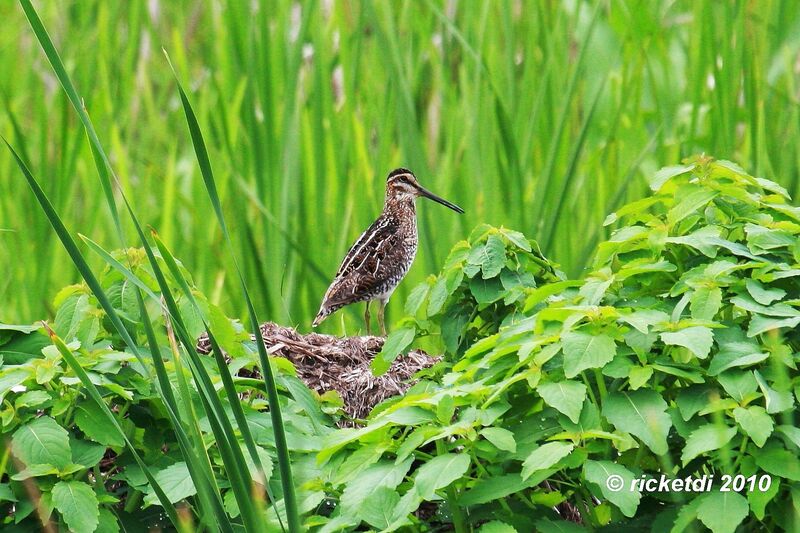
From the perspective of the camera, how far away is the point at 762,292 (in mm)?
2709

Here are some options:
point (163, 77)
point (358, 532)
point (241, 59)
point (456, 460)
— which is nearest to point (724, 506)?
point (456, 460)

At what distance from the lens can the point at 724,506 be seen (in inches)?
97.3

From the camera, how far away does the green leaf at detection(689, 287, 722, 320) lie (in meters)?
2.67

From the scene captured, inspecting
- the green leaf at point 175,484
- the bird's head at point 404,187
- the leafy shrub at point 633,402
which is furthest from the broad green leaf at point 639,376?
the bird's head at point 404,187

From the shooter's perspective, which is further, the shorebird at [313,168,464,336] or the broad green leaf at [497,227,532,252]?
the shorebird at [313,168,464,336]

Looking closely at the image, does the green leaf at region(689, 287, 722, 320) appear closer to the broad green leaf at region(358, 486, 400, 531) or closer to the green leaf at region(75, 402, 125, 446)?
the broad green leaf at region(358, 486, 400, 531)

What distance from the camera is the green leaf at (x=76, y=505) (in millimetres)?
2586

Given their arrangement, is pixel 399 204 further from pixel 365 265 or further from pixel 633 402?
pixel 633 402

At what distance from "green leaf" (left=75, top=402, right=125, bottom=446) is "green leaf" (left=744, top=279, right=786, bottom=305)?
1.50m

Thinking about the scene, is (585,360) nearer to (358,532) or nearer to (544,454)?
(544,454)

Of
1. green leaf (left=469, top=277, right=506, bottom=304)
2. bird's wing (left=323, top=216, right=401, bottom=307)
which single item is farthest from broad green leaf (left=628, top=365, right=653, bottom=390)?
bird's wing (left=323, top=216, right=401, bottom=307)

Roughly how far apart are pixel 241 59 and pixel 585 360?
3737mm

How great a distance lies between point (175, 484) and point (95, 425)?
0.77 ft

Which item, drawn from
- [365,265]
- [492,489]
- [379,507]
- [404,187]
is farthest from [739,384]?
[404,187]
